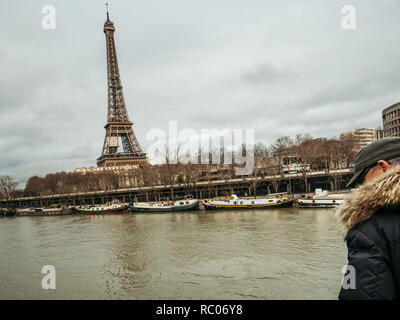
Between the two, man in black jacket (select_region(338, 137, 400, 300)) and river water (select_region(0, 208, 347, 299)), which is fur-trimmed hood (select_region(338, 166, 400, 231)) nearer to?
man in black jacket (select_region(338, 137, 400, 300))

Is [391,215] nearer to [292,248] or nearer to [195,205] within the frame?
[292,248]

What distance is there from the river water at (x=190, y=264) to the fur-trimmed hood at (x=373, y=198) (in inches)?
361

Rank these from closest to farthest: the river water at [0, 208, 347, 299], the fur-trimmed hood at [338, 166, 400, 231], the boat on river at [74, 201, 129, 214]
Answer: the fur-trimmed hood at [338, 166, 400, 231], the river water at [0, 208, 347, 299], the boat on river at [74, 201, 129, 214]

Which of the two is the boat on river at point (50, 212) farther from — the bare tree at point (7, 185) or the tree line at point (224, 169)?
the bare tree at point (7, 185)

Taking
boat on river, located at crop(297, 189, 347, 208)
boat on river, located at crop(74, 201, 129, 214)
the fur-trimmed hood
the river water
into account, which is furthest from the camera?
boat on river, located at crop(74, 201, 129, 214)

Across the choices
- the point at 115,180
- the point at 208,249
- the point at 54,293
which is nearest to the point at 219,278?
the point at 208,249

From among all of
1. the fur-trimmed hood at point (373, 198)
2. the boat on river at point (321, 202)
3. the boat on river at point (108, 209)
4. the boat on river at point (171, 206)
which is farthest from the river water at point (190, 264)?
the boat on river at point (108, 209)

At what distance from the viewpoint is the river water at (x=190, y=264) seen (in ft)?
35.2

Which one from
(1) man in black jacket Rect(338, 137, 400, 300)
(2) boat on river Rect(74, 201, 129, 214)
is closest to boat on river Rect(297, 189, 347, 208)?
(2) boat on river Rect(74, 201, 129, 214)

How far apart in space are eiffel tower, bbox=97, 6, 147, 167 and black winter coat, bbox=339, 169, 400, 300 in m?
78.7

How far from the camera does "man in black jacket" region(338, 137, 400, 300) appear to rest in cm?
152

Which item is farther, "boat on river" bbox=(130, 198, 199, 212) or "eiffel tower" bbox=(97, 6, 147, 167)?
"eiffel tower" bbox=(97, 6, 147, 167)

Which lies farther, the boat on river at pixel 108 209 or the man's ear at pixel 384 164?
the boat on river at pixel 108 209
